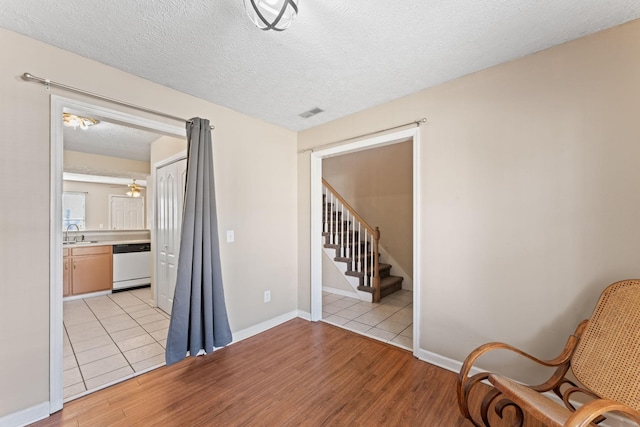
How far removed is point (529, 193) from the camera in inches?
75.3

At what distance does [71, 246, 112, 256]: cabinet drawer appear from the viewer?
14.3 ft

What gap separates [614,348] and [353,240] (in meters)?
3.18

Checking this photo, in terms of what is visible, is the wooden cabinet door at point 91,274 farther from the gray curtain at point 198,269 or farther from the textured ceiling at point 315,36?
the textured ceiling at point 315,36

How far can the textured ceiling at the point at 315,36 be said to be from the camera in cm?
146

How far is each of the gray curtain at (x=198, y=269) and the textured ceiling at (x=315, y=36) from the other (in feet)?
2.21

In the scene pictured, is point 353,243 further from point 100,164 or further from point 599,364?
point 100,164

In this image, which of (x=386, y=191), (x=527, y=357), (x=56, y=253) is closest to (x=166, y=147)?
(x=56, y=253)

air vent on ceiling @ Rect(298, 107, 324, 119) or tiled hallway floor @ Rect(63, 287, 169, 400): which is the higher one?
air vent on ceiling @ Rect(298, 107, 324, 119)

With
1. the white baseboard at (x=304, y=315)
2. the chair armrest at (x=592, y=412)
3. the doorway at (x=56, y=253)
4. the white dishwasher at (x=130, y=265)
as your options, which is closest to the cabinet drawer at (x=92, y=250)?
the white dishwasher at (x=130, y=265)

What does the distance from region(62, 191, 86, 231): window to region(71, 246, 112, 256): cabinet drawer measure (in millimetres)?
2846

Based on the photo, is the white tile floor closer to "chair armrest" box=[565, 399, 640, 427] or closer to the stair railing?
the stair railing

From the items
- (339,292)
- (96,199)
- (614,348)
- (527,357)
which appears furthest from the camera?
(96,199)

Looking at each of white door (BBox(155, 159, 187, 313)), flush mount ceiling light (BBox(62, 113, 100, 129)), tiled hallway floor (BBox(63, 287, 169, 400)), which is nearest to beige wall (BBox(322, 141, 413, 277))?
white door (BBox(155, 159, 187, 313))

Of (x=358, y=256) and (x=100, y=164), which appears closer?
(x=358, y=256)
